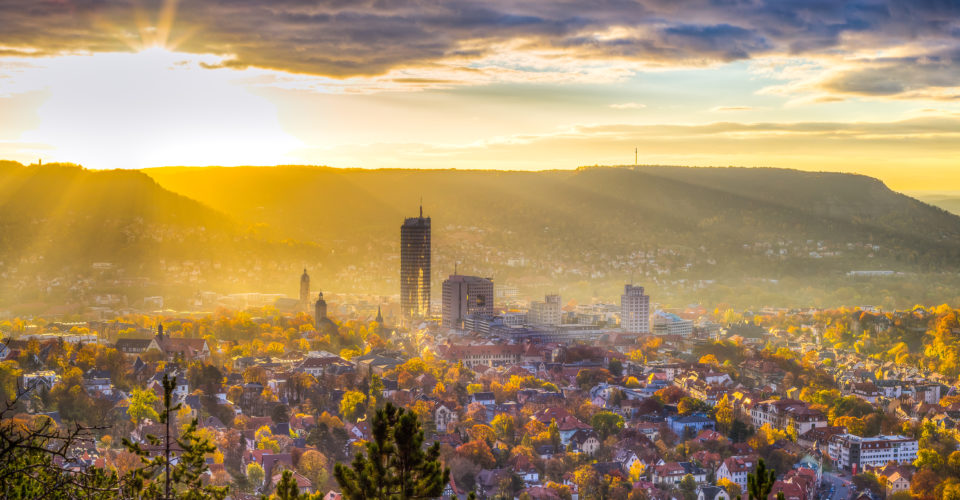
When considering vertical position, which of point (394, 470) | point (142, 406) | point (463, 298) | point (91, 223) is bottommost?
point (142, 406)

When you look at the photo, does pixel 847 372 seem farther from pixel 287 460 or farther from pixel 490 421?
pixel 287 460

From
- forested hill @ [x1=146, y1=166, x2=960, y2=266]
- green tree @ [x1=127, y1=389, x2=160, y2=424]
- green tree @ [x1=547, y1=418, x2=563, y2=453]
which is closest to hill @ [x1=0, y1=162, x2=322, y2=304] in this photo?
forested hill @ [x1=146, y1=166, x2=960, y2=266]

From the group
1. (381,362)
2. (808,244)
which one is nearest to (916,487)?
(381,362)

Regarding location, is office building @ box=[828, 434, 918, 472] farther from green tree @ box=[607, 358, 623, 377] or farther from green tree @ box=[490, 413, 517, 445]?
green tree @ box=[607, 358, 623, 377]

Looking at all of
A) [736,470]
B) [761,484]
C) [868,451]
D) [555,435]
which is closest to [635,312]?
[555,435]

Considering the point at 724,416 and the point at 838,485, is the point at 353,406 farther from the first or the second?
the point at 838,485

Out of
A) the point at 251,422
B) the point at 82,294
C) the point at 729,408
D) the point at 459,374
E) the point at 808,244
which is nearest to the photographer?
the point at 251,422
